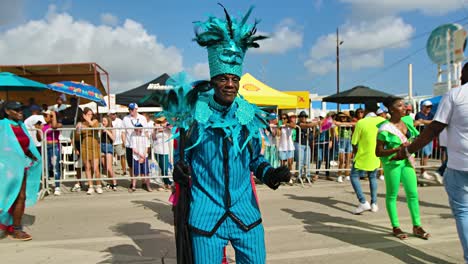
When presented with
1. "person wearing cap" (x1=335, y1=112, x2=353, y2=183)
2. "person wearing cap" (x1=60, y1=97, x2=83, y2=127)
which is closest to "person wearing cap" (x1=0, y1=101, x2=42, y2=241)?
"person wearing cap" (x1=60, y1=97, x2=83, y2=127)

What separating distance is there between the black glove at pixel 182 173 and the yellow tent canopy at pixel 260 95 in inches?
370

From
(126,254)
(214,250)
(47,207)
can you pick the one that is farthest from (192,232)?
(47,207)

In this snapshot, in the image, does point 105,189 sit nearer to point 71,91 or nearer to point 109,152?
point 109,152

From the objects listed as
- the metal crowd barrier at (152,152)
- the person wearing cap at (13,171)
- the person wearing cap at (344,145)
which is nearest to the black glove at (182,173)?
the person wearing cap at (13,171)

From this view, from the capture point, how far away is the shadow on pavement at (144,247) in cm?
392

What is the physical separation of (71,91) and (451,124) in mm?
8134

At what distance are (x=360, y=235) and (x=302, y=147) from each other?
4325mm

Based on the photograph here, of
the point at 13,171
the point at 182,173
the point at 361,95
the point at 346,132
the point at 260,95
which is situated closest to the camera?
the point at 182,173

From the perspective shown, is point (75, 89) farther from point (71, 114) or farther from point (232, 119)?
point (232, 119)

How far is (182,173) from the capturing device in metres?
2.16

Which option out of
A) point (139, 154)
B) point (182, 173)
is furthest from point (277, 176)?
point (139, 154)

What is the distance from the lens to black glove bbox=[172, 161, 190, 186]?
216 cm

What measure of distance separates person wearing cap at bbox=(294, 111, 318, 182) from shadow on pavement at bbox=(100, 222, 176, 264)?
4643 mm

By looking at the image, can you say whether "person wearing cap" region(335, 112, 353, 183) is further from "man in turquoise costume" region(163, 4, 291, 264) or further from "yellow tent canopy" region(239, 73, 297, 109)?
"man in turquoise costume" region(163, 4, 291, 264)
